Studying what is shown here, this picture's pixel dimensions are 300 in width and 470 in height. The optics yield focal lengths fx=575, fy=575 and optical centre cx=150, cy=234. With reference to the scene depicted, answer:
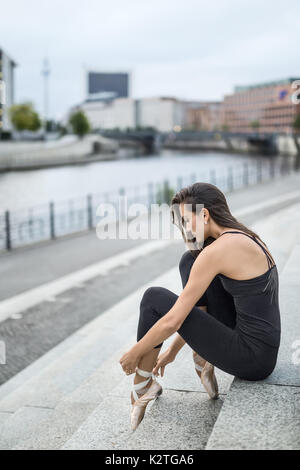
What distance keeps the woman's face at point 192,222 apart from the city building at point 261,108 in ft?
351

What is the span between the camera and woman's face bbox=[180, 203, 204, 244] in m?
2.42

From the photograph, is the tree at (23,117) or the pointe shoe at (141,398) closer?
the pointe shoe at (141,398)

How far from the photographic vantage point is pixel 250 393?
7.97 feet

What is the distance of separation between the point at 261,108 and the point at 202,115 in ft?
114

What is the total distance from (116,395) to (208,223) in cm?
117

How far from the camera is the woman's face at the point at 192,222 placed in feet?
7.93

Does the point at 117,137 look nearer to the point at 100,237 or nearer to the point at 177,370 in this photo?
the point at 100,237

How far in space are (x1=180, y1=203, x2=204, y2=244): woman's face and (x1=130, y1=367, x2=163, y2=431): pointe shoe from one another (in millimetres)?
665

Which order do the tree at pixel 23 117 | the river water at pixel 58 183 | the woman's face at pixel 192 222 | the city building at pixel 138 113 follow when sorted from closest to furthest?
the woman's face at pixel 192 222 → the river water at pixel 58 183 → the tree at pixel 23 117 → the city building at pixel 138 113

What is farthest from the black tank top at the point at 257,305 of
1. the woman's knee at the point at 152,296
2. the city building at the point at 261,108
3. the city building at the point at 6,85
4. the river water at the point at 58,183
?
the city building at the point at 261,108

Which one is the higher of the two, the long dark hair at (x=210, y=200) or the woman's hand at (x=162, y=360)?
the long dark hair at (x=210, y=200)

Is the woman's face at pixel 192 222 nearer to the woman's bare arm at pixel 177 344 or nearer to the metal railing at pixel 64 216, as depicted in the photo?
the woman's bare arm at pixel 177 344

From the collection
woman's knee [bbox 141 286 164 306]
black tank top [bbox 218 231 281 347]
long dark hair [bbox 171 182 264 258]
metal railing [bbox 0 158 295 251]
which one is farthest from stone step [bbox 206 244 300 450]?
metal railing [bbox 0 158 295 251]
